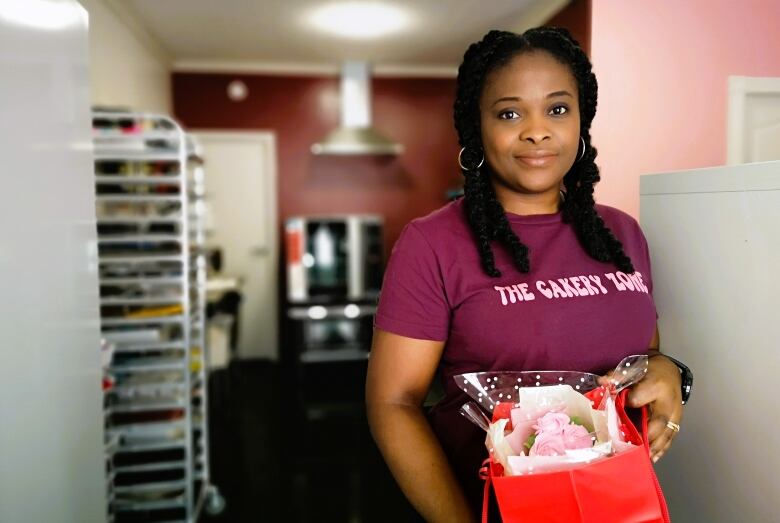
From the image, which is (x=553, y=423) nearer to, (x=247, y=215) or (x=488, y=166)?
(x=488, y=166)

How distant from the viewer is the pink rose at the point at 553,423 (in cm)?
74

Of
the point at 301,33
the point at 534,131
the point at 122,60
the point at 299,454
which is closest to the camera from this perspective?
the point at 534,131

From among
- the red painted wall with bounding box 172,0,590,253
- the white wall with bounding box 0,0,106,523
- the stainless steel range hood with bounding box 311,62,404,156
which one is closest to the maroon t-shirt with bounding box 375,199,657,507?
the white wall with bounding box 0,0,106,523

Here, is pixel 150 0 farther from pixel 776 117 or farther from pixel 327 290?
pixel 776 117

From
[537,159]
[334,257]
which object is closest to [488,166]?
[537,159]

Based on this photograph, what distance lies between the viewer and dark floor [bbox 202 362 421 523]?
110 inches

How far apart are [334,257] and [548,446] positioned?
4572 millimetres

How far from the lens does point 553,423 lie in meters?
0.75

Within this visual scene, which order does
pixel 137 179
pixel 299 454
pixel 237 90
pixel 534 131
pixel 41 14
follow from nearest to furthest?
pixel 534 131, pixel 41 14, pixel 137 179, pixel 299 454, pixel 237 90

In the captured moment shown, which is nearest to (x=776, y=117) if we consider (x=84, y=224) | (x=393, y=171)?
(x=84, y=224)

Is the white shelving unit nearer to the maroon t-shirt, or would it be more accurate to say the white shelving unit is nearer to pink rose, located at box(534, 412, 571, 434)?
the maroon t-shirt

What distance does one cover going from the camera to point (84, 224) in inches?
53.2

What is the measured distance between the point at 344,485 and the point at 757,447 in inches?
94.3

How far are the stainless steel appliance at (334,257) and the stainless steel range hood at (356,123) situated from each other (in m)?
0.63
